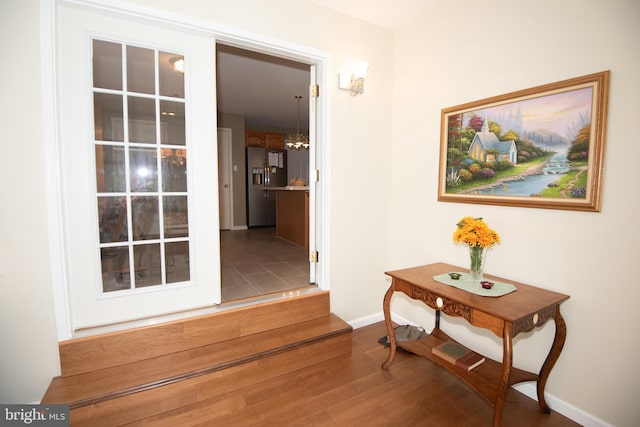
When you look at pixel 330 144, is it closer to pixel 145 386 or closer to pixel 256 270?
pixel 256 270

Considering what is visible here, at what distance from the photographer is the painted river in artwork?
170 centimetres

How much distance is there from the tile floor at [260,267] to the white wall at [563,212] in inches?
56.3

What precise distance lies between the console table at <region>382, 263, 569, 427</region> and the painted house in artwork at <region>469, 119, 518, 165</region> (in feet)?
2.66

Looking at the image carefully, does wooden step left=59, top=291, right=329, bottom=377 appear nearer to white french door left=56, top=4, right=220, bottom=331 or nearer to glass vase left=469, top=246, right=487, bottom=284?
white french door left=56, top=4, right=220, bottom=331

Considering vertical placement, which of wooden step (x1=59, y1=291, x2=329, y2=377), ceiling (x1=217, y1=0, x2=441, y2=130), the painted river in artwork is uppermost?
ceiling (x1=217, y1=0, x2=441, y2=130)

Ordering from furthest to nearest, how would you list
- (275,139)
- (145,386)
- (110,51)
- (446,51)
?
(275,139), (446,51), (110,51), (145,386)

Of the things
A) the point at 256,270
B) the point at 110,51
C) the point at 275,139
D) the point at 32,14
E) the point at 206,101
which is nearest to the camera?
the point at 32,14

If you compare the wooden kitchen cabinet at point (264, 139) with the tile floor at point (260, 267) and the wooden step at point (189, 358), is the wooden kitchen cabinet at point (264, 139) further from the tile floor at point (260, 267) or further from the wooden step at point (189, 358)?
the wooden step at point (189, 358)

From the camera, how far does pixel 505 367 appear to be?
4.64 feet

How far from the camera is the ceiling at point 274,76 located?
242 cm

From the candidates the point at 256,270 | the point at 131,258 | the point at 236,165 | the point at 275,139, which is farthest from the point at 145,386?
the point at 275,139

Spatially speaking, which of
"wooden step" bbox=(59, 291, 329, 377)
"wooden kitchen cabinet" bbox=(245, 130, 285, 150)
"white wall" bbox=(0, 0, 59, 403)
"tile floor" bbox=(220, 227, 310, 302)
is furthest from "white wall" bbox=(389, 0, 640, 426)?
"wooden kitchen cabinet" bbox=(245, 130, 285, 150)

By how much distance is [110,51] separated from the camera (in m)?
1.88

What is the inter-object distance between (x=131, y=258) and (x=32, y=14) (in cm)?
149
